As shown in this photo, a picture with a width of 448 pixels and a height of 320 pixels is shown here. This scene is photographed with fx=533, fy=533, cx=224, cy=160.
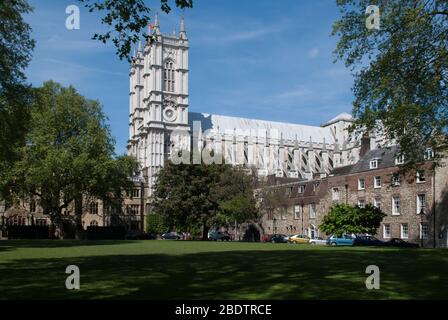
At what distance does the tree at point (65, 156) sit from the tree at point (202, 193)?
20.4ft

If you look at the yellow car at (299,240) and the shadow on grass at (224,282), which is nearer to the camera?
the shadow on grass at (224,282)

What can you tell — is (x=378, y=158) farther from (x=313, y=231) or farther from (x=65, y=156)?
(x=65, y=156)

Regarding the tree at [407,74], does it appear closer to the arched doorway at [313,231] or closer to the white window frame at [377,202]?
the white window frame at [377,202]

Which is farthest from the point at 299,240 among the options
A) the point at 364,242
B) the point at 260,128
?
the point at 260,128

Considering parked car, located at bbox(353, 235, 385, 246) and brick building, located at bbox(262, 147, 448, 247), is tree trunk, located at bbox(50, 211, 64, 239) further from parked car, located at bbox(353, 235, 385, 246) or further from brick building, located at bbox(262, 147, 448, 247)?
parked car, located at bbox(353, 235, 385, 246)

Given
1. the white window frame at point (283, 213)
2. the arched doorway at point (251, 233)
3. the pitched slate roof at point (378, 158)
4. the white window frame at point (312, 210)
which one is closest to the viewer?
the pitched slate roof at point (378, 158)

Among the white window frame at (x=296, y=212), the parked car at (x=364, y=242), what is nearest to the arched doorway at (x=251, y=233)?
the white window frame at (x=296, y=212)

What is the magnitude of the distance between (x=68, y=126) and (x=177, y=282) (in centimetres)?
5602

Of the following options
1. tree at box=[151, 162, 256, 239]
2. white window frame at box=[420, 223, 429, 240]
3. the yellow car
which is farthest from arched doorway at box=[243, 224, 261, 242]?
white window frame at box=[420, 223, 429, 240]

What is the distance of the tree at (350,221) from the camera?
48.0 m

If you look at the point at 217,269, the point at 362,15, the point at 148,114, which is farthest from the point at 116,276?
the point at 148,114

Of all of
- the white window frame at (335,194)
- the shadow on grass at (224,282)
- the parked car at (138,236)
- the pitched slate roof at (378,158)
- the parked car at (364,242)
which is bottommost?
the parked car at (138,236)

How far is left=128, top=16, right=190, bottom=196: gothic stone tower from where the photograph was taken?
127562 mm

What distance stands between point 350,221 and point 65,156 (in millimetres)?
32048
